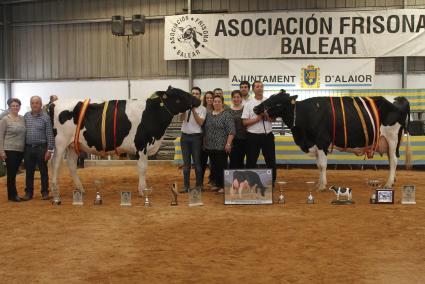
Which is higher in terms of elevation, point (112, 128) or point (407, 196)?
point (112, 128)

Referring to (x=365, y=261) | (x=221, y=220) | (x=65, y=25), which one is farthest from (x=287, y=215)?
(x=65, y=25)

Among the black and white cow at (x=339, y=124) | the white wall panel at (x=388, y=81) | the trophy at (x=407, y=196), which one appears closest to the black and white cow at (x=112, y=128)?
the black and white cow at (x=339, y=124)

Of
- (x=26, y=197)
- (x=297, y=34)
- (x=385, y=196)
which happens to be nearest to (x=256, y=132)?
(x=385, y=196)

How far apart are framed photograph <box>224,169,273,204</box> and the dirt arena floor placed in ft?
0.60

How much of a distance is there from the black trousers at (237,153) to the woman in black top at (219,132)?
0.20m

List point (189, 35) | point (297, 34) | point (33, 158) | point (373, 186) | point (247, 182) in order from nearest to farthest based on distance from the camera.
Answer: point (247, 182) → point (33, 158) → point (373, 186) → point (297, 34) → point (189, 35)

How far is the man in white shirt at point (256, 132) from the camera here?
7445 mm

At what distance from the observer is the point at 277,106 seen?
7645 mm

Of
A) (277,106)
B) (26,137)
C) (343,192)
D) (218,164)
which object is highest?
(277,106)

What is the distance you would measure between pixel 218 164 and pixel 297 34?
26.5ft

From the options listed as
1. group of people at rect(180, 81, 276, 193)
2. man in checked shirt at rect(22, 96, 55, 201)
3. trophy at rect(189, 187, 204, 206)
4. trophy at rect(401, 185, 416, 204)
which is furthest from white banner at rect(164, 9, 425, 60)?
trophy at rect(189, 187, 204, 206)

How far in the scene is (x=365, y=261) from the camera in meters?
4.30

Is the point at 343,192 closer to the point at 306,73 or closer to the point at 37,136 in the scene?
the point at 37,136

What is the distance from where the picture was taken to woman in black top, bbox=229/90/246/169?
761cm
